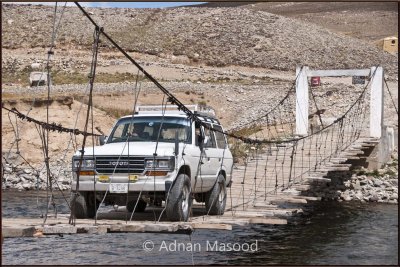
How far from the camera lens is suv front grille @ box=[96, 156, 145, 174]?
12133 mm

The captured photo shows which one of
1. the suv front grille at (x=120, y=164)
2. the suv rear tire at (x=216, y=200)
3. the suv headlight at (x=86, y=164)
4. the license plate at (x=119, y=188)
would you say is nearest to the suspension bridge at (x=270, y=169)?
the suv rear tire at (x=216, y=200)

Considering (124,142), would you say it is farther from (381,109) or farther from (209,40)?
(209,40)

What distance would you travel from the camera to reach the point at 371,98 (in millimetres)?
35094

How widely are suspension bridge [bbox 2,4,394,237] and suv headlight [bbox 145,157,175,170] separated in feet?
2.60

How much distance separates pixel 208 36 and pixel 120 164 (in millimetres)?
69461

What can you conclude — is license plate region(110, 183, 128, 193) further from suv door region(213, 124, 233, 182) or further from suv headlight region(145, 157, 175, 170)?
suv door region(213, 124, 233, 182)

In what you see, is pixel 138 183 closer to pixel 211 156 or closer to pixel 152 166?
pixel 152 166

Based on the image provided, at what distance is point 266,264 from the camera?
1625 cm

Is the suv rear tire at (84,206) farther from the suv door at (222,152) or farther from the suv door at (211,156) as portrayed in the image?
the suv door at (222,152)

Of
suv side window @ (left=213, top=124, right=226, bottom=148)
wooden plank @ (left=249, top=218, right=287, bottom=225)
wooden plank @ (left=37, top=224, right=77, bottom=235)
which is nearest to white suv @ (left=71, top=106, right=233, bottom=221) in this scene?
suv side window @ (left=213, top=124, right=226, bottom=148)

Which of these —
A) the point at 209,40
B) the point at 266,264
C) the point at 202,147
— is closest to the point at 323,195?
the point at 266,264

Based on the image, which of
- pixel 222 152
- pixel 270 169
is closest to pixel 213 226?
pixel 222 152

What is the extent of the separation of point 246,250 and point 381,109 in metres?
18.3

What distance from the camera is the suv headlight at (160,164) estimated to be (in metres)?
12.1
